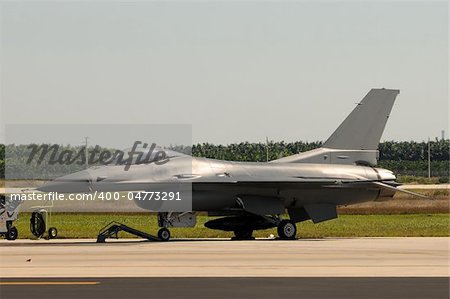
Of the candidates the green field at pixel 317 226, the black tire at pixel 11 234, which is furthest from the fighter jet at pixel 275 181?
the black tire at pixel 11 234

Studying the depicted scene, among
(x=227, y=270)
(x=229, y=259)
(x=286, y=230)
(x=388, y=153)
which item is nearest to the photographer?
(x=227, y=270)

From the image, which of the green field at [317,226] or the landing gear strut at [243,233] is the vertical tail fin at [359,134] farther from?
the landing gear strut at [243,233]

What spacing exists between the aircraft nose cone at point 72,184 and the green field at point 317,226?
4.94 meters

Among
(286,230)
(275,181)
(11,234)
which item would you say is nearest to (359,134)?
(275,181)

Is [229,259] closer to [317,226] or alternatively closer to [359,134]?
[359,134]

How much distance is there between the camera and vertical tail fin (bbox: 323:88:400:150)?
35.8 metres

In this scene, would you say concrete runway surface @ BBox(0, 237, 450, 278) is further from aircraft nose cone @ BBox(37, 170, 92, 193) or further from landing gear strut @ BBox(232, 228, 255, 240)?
landing gear strut @ BBox(232, 228, 255, 240)

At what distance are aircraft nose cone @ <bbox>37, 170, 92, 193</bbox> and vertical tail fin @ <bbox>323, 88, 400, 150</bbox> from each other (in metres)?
9.50

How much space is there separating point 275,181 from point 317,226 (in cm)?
871

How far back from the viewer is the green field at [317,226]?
119 feet

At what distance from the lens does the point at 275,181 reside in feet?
110

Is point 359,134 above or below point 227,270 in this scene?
above

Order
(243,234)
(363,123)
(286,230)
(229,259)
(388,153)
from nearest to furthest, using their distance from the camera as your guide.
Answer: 1. (229,259)
2. (286,230)
3. (243,234)
4. (363,123)
5. (388,153)

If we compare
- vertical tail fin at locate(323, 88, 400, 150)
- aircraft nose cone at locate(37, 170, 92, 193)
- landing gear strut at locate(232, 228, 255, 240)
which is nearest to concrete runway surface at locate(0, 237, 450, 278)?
aircraft nose cone at locate(37, 170, 92, 193)
